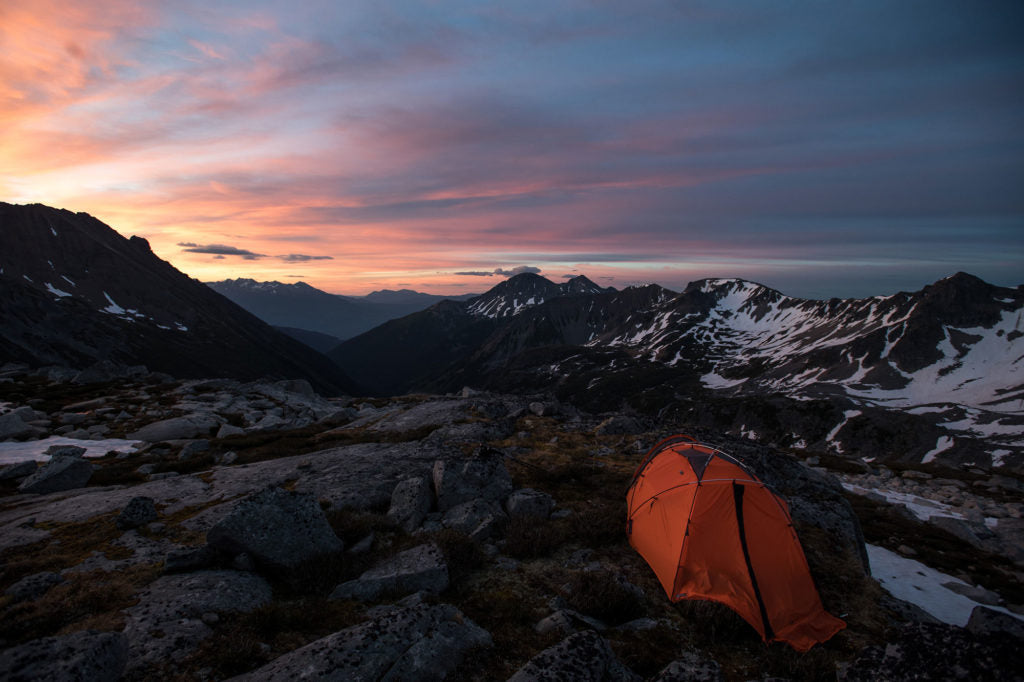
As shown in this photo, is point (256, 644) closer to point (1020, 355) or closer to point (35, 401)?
point (35, 401)

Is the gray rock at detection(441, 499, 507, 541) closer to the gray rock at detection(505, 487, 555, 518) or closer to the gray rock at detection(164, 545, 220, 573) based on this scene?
the gray rock at detection(505, 487, 555, 518)

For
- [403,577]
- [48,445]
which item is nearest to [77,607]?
[403,577]

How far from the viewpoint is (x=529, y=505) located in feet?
41.7

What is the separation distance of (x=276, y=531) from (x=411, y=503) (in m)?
3.78

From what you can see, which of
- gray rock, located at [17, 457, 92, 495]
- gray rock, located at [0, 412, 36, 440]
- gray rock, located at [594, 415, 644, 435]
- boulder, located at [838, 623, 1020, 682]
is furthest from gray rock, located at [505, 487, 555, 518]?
gray rock, located at [0, 412, 36, 440]

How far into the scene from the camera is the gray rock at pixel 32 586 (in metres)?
6.82

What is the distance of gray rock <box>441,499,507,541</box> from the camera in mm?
10938

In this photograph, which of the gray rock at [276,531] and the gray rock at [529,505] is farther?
the gray rock at [529,505]

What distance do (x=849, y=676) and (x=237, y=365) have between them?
777ft

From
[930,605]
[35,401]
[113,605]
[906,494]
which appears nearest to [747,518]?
[930,605]

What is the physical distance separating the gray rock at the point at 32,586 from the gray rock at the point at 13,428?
20349 mm

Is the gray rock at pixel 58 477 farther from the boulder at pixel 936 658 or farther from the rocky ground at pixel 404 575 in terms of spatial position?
the boulder at pixel 936 658

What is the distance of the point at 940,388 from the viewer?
6767 inches

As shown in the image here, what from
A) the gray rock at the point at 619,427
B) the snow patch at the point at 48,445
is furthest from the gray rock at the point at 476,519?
the snow patch at the point at 48,445
